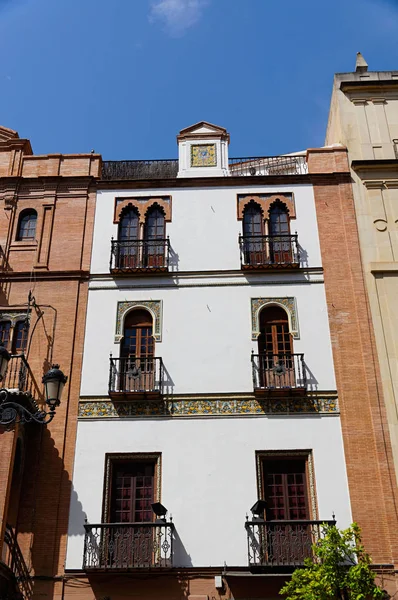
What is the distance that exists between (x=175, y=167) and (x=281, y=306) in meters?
5.74

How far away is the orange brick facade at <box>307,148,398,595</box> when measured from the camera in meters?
13.7

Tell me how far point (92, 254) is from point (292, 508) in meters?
7.73

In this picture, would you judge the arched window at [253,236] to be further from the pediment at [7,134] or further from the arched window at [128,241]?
the pediment at [7,134]

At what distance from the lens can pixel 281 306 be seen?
16.5 metres

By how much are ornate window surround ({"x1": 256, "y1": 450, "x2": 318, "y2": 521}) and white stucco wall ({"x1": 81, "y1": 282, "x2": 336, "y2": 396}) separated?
148 cm

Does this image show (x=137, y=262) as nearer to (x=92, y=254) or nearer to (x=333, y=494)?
(x=92, y=254)

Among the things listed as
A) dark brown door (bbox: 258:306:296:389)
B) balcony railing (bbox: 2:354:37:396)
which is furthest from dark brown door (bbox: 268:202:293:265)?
balcony railing (bbox: 2:354:37:396)

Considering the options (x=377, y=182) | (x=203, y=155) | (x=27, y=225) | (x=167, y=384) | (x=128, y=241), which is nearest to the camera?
(x=167, y=384)

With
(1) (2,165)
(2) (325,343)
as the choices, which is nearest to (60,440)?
(2) (325,343)

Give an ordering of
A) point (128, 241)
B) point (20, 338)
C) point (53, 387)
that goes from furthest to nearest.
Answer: point (128, 241) → point (20, 338) → point (53, 387)

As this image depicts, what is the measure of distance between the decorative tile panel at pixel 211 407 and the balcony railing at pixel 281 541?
2380 millimetres

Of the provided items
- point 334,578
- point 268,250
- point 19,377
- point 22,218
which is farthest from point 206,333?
point 334,578

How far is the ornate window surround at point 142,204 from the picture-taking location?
59.3 ft

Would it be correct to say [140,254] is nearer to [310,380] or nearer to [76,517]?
[310,380]
